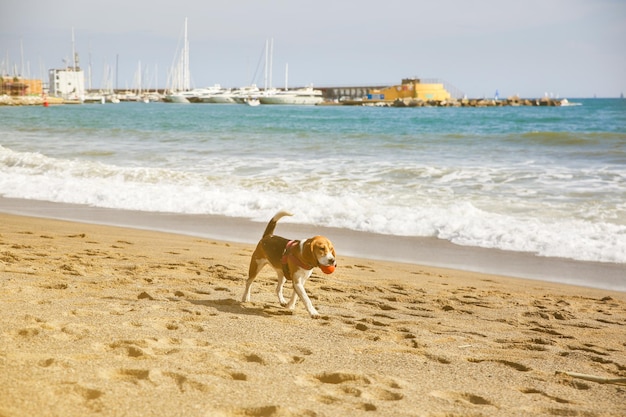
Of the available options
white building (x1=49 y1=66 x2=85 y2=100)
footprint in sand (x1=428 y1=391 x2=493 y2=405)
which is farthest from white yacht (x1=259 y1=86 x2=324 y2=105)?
footprint in sand (x1=428 y1=391 x2=493 y2=405)

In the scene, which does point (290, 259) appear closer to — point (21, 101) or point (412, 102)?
point (21, 101)

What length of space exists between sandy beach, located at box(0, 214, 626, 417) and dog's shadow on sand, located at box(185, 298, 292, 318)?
→ 0.02 m

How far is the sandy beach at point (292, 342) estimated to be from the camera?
3.39 metres

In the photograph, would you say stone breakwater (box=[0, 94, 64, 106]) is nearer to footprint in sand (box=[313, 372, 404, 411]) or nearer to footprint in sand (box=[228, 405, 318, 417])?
footprint in sand (box=[313, 372, 404, 411])

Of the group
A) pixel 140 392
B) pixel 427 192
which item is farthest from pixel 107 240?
pixel 427 192

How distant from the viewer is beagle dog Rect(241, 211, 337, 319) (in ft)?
16.2

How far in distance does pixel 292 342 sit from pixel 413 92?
115498 millimetres

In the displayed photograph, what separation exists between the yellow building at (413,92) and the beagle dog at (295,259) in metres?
113

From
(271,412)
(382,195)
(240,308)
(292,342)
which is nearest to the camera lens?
(271,412)

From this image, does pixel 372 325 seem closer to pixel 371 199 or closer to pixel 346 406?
pixel 346 406

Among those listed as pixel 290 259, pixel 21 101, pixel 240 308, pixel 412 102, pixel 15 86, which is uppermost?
pixel 15 86

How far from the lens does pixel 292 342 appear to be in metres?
4.48

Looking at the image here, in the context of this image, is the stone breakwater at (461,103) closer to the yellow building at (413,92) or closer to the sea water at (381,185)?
the yellow building at (413,92)

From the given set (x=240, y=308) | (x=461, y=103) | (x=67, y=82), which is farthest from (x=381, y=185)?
(x=67, y=82)
